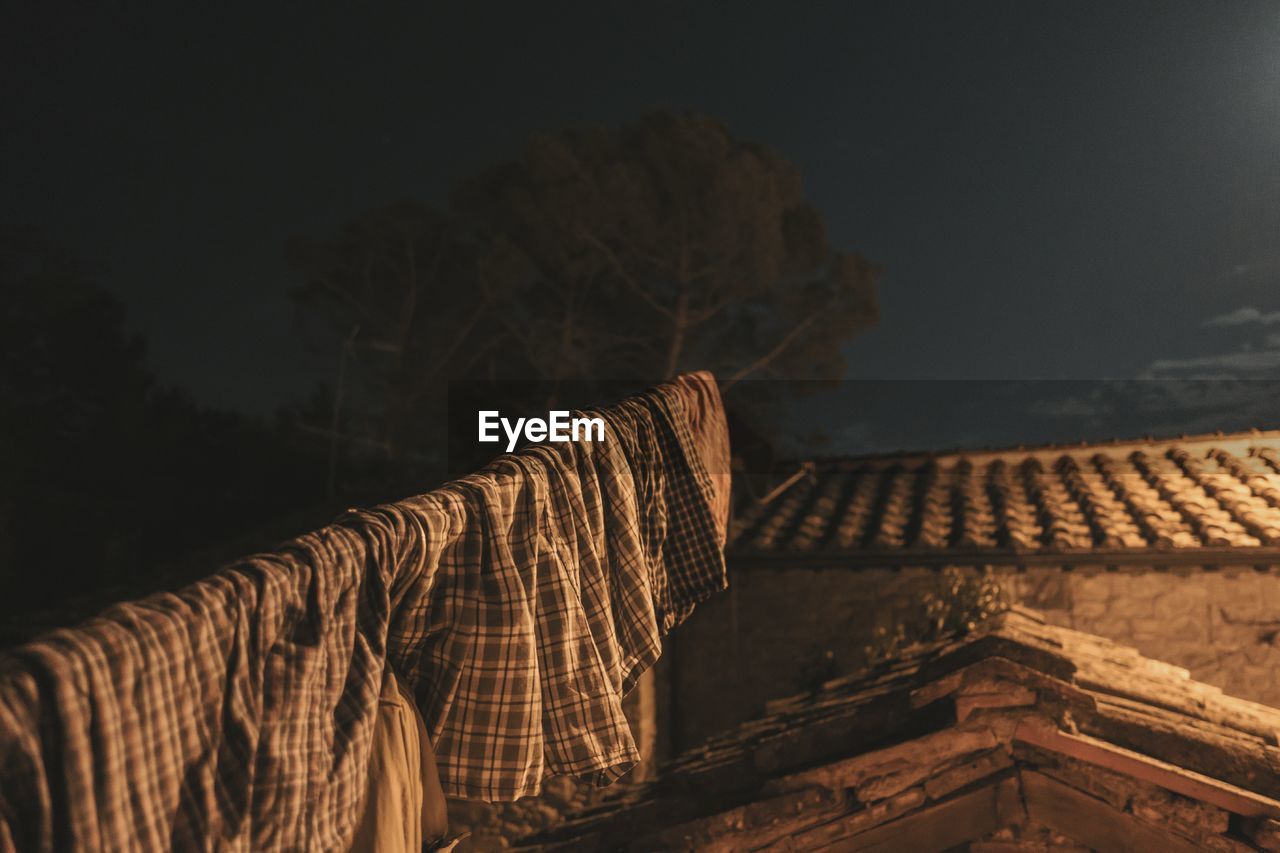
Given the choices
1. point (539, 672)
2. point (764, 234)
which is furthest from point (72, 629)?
point (764, 234)

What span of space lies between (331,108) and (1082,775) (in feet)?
116

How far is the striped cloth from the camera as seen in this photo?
87 cm

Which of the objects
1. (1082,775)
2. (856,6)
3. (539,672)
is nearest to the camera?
(539,672)

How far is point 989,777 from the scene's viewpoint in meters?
2.83

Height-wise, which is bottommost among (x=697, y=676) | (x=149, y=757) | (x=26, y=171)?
(x=697, y=676)

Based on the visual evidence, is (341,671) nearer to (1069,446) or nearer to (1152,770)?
(1152,770)

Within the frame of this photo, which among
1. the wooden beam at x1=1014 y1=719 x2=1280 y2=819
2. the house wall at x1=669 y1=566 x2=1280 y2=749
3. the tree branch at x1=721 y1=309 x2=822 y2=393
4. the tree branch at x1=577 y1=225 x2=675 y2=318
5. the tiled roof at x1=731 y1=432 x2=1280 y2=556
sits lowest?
the house wall at x1=669 y1=566 x2=1280 y2=749

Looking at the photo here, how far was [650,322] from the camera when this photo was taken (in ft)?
55.8

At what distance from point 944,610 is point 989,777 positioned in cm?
410

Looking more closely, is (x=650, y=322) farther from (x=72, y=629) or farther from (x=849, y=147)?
(x=72, y=629)

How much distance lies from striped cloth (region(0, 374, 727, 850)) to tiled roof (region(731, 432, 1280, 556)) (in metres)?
5.21

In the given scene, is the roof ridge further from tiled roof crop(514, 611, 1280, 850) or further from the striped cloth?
the striped cloth

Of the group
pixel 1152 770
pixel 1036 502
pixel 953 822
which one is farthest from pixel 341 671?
pixel 1036 502

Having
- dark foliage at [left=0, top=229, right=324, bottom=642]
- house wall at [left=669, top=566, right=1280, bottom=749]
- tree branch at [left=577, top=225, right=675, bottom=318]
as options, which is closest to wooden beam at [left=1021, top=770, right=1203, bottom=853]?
house wall at [left=669, top=566, right=1280, bottom=749]
